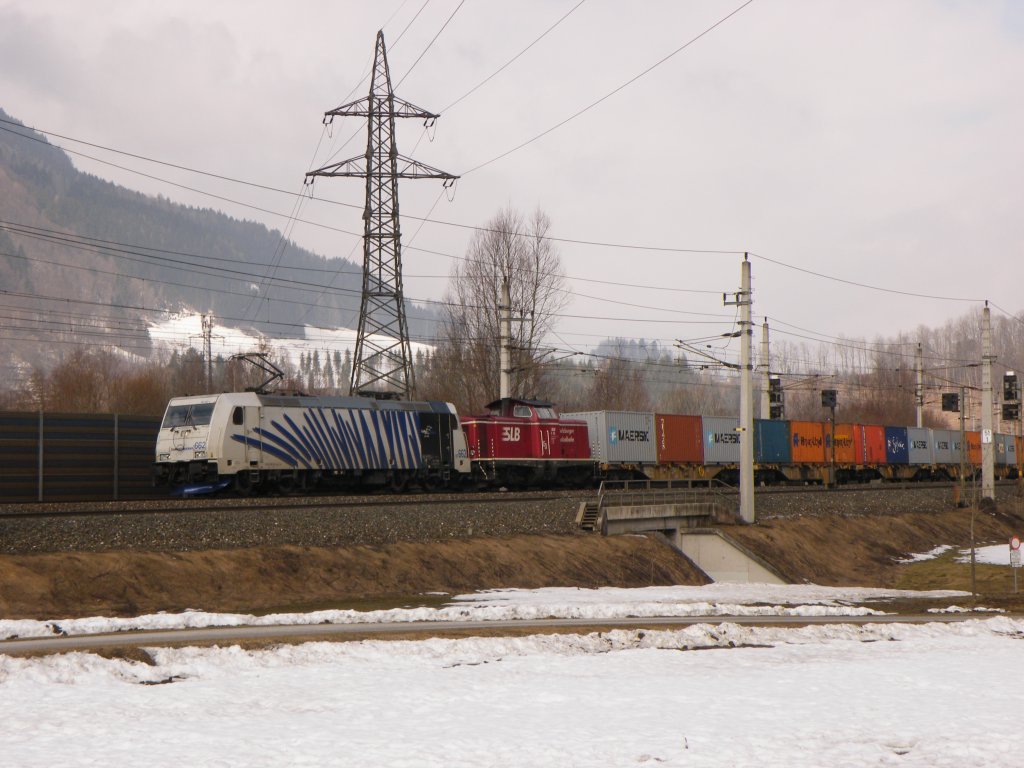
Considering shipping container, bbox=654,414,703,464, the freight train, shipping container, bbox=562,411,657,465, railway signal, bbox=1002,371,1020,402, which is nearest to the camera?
the freight train

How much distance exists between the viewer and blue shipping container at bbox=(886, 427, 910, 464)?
66312 millimetres

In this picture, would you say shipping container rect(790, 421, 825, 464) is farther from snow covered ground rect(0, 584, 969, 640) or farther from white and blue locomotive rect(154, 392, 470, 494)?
snow covered ground rect(0, 584, 969, 640)

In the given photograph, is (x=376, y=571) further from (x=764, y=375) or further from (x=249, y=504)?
(x=764, y=375)

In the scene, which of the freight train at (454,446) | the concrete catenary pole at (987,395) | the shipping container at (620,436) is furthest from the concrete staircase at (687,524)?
the concrete catenary pole at (987,395)

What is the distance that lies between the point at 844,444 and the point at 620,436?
2165cm

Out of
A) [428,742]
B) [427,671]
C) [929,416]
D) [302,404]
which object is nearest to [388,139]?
[302,404]

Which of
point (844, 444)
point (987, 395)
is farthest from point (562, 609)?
point (844, 444)

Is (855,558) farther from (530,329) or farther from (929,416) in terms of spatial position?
(929,416)

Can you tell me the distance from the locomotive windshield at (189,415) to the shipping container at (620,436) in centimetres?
1983

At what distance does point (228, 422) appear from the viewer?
30391mm

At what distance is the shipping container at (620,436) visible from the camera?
46.0m

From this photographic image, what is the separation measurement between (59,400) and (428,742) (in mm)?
80192

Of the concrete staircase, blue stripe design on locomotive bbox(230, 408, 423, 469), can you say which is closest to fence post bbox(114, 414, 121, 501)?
blue stripe design on locomotive bbox(230, 408, 423, 469)

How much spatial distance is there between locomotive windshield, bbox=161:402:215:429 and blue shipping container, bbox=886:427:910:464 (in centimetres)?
4949
